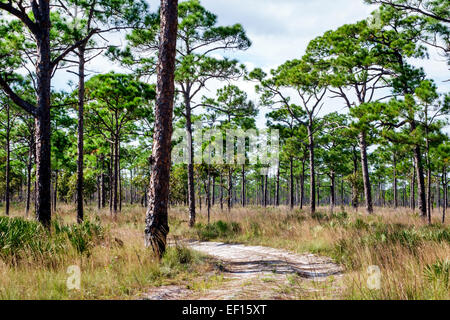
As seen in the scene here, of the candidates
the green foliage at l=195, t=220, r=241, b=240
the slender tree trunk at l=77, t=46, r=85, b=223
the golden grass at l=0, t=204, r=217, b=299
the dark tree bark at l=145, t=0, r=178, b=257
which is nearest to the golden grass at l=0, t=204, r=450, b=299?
the golden grass at l=0, t=204, r=217, b=299

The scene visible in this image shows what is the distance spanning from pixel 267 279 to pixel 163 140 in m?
3.36

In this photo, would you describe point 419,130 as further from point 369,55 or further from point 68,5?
point 68,5

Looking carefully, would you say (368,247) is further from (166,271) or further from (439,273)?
(166,271)

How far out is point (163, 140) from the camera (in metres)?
5.78

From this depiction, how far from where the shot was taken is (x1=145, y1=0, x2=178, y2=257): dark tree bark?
570cm

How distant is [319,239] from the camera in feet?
27.1

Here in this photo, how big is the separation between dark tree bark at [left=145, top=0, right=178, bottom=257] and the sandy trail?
1.52 m

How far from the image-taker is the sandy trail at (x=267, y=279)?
3650 mm

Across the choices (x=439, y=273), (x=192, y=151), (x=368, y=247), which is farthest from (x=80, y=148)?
(x=439, y=273)

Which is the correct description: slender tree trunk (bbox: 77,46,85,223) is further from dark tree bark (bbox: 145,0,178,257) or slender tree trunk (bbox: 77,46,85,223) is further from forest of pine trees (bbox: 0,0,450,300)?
dark tree bark (bbox: 145,0,178,257)

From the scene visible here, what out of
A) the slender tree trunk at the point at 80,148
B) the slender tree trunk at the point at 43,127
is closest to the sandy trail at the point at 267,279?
the slender tree trunk at the point at 43,127

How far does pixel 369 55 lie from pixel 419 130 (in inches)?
178

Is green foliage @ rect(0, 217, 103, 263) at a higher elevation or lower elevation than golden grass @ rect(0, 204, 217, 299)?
higher
